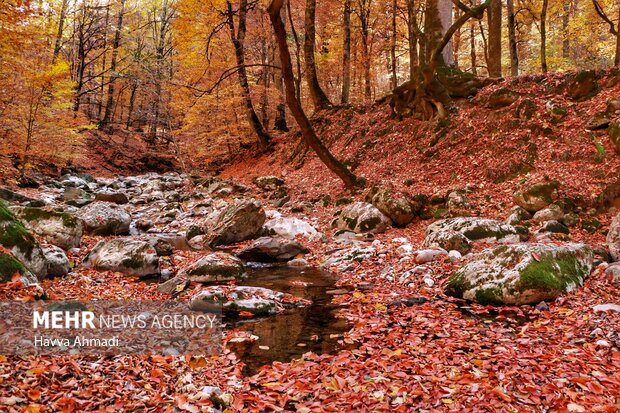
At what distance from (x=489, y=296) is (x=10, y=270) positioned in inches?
237

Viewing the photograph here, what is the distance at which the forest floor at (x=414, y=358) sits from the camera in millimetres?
3117

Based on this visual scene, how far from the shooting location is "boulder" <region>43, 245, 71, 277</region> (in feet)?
21.7

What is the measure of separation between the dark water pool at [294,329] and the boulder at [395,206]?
3.36m

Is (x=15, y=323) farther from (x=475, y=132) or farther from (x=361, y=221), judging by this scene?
(x=475, y=132)

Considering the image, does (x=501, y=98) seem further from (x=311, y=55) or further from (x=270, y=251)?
(x=270, y=251)

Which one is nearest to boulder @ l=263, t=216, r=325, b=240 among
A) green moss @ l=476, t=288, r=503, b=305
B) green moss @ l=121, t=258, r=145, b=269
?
green moss @ l=121, t=258, r=145, b=269

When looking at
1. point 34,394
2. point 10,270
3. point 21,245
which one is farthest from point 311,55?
point 34,394

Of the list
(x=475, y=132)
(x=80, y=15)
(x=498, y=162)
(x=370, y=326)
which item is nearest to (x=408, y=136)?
(x=475, y=132)

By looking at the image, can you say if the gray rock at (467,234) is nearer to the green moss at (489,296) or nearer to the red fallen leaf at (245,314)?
the green moss at (489,296)

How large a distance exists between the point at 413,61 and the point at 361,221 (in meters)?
9.23

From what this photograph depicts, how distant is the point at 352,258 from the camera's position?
26.4 feet

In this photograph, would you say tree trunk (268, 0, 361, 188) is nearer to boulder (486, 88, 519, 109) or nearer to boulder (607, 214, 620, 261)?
boulder (486, 88, 519, 109)

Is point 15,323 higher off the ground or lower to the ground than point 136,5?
lower

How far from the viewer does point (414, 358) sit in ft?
13.0
